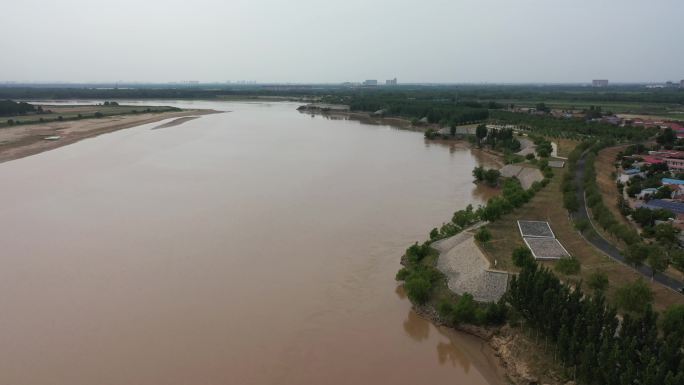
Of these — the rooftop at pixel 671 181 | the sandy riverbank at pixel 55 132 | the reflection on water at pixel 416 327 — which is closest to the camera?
the reflection on water at pixel 416 327

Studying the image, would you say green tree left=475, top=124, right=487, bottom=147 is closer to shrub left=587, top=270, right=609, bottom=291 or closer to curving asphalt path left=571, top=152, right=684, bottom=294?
curving asphalt path left=571, top=152, right=684, bottom=294

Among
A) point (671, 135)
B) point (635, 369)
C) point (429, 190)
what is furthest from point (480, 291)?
point (671, 135)

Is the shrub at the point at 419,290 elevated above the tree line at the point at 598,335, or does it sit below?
below

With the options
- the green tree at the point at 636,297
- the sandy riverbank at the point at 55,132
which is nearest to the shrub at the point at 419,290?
the green tree at the point at 636,297

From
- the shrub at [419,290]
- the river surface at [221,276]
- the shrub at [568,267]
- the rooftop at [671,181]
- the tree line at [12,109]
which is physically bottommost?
→ the river surface at [221,276]

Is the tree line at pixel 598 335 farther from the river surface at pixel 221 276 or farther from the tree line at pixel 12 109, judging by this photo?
the tree line at pixel 12 109

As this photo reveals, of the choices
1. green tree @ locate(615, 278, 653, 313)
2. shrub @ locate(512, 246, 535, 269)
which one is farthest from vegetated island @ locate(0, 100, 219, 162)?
green tree @ locate(615, 278, 653, 313)

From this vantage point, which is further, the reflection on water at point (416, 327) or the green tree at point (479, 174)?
the green tree at point (479, 174)
